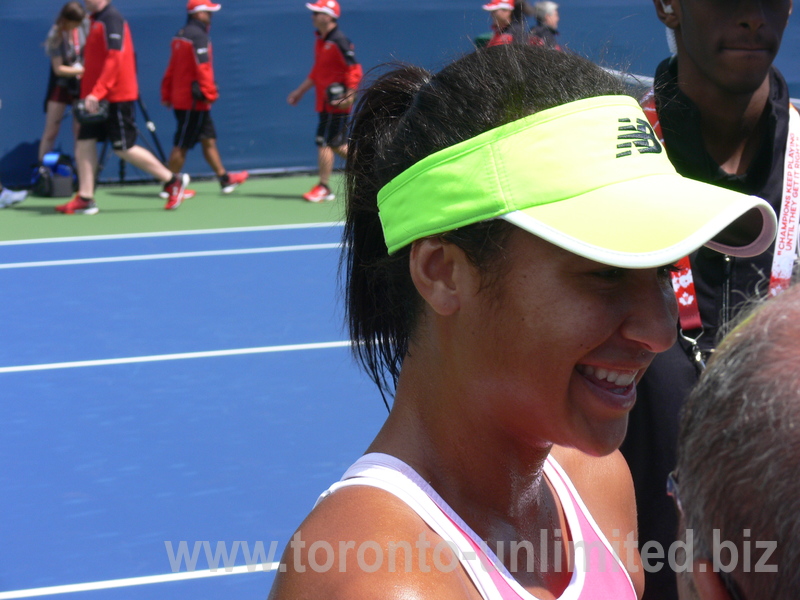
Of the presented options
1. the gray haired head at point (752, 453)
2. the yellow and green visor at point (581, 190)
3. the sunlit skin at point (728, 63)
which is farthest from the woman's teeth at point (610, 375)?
the sunlit skin at point (728, 63)

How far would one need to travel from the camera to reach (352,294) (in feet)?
6.04

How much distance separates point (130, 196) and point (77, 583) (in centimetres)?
897

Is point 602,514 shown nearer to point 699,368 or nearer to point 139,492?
point 699,368

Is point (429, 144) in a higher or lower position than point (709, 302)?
higher

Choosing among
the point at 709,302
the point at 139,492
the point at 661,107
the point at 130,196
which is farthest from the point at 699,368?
the point at 130,196

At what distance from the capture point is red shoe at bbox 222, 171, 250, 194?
1255 centimetres

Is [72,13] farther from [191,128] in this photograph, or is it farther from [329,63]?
[329,63]

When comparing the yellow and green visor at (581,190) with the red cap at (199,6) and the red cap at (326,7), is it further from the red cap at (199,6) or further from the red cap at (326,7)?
the red cap at (199,6)

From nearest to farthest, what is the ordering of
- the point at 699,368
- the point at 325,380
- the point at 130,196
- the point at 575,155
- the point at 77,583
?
the point at 575,155 < the point at 699,368 < the point at 77,583 < the point at 325,380 < the point at 130,196

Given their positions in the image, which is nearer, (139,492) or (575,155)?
(575,155)

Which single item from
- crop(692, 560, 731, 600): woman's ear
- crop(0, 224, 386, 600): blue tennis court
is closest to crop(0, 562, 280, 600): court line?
crop(0, 224, 386, 600): blue tennis court

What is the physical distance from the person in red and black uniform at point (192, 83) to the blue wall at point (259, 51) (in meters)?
1.43

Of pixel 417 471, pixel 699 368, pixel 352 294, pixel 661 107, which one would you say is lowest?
pixel 699 368

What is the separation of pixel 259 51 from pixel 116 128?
3.19 m
